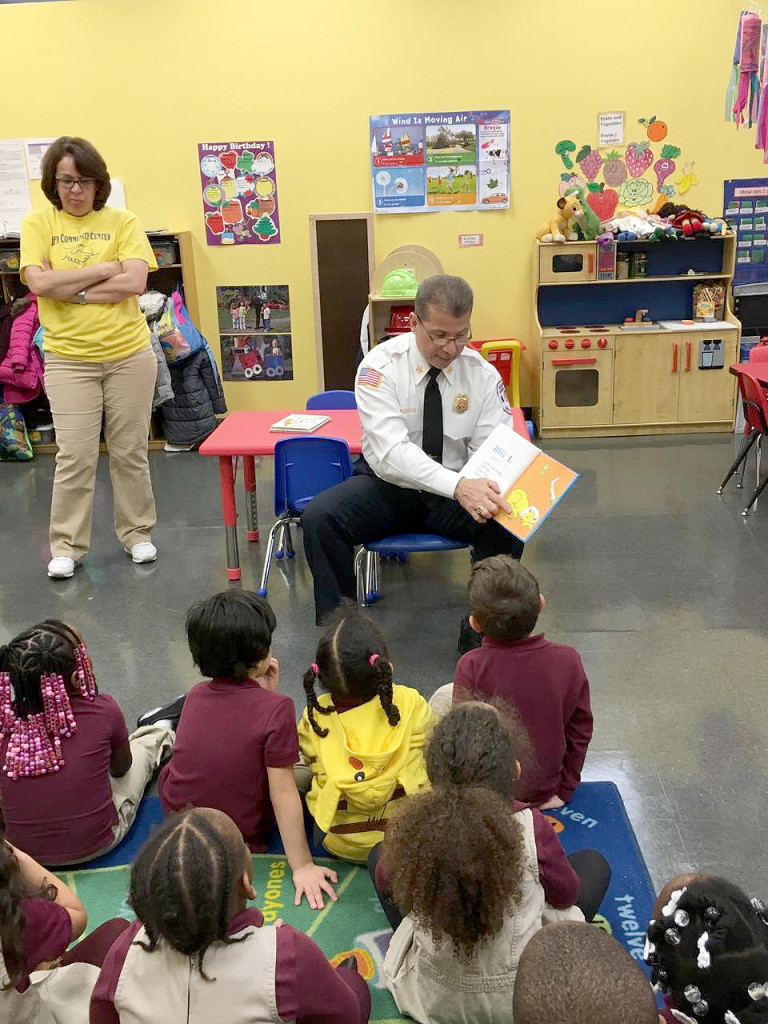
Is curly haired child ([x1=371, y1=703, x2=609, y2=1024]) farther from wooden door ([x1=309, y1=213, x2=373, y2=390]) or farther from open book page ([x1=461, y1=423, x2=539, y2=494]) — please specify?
wooden door ([x1=309, y1=213, x2=373, y2=390])

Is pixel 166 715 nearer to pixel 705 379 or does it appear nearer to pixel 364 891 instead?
pixel 364 891

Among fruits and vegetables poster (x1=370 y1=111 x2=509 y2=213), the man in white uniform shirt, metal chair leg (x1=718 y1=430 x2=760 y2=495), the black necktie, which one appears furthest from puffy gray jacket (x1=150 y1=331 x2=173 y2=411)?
metal chair leg (x1=718 y1=430 x2=760 y2=495)

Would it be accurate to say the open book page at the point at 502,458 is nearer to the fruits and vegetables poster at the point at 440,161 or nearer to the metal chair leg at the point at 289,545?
the metal chair leg at the point at 289,545

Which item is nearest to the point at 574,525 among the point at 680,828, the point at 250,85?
the point at 680,828

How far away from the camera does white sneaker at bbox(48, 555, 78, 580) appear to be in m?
4.19

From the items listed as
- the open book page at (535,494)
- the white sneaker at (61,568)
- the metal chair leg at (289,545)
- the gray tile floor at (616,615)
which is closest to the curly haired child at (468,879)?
the gray tile floor at (616,615)

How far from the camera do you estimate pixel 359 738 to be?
2.15 metres

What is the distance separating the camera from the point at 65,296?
12.9ft

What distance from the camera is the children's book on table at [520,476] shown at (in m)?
3.06

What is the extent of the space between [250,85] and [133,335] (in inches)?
122

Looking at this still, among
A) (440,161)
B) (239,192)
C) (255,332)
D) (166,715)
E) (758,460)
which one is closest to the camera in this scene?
(166,715)

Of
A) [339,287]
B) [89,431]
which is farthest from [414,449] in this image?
[339,287]

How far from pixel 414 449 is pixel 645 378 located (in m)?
3.57

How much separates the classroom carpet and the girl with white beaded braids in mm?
654
